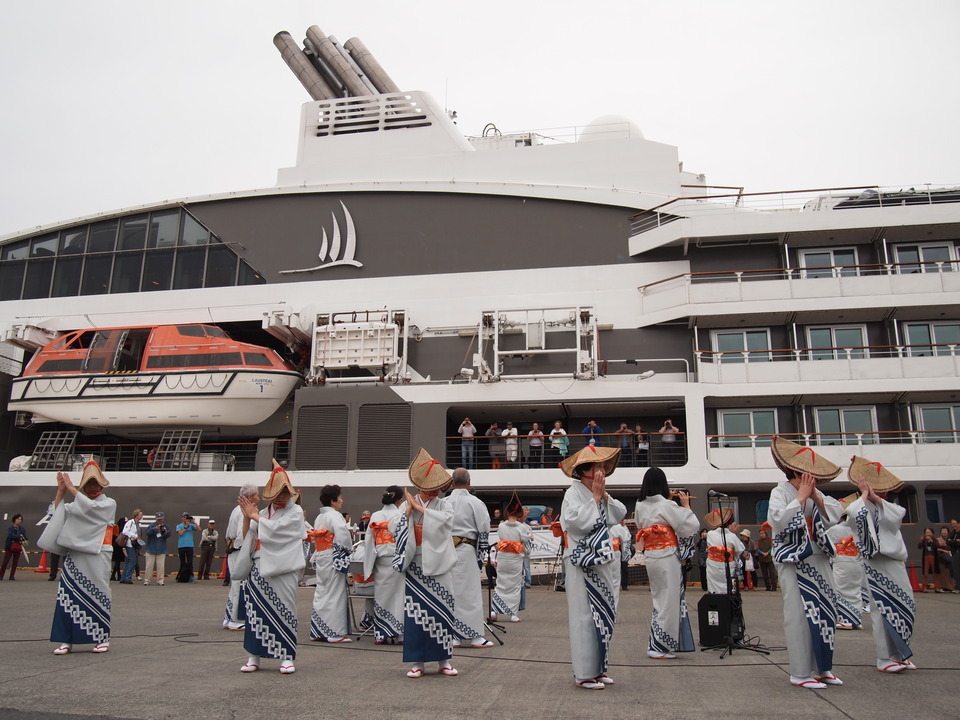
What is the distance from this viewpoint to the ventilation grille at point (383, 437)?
18875mm

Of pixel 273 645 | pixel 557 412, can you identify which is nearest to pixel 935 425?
pixel 557 412

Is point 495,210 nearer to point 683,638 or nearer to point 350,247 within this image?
point 350,247

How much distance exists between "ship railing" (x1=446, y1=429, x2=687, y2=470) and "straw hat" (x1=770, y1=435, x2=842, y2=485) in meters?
11.8

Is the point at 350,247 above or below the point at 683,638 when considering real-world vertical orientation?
above

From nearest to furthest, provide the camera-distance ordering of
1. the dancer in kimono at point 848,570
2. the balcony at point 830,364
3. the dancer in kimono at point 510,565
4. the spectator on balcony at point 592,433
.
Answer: the dancer in kimono at point 848,570 < the dancer in kimono at point 510,565 < the balcony at point 830,364 < the spectator on balcony at point 592,433

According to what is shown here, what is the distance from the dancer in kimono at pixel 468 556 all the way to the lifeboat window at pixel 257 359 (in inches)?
537

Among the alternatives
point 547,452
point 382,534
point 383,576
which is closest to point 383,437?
point 547,452

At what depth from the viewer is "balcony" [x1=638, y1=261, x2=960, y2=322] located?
61.3 feet

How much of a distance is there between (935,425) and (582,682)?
16730 millimetres

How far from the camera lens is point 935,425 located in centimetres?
1862

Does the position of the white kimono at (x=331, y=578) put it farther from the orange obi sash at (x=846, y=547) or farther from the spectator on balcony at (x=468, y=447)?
the spectator on balcony at (x=468, y=447)

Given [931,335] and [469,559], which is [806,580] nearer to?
[469,559]

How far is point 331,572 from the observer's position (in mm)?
8812

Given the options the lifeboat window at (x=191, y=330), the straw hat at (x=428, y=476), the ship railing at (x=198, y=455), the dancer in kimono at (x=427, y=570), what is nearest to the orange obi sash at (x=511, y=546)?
the dancer in kimono at (x=427, y=570)
